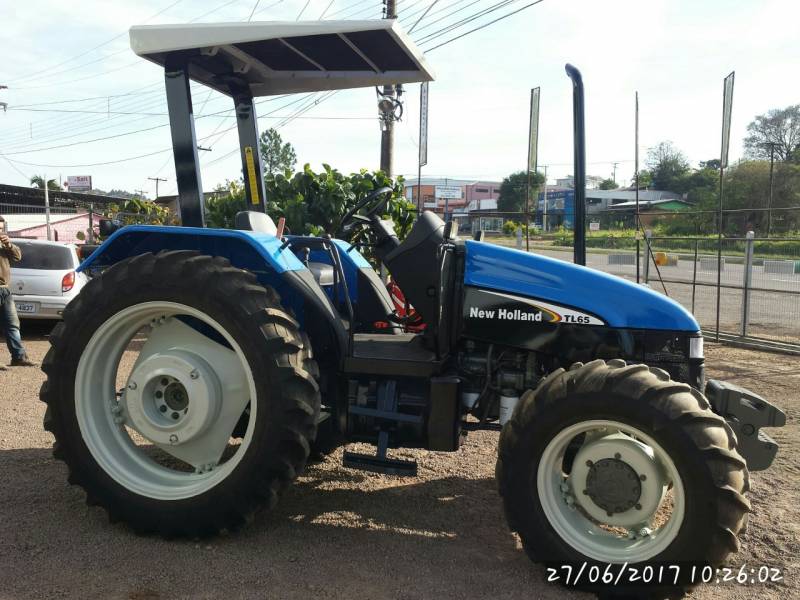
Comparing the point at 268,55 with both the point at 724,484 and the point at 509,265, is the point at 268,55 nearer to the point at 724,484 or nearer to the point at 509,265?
the point at 509,265

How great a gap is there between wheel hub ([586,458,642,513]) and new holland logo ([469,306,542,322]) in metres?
Answer: 0.76

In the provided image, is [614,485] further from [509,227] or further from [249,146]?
[509,227]

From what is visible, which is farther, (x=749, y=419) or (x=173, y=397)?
(x=173, y=397)

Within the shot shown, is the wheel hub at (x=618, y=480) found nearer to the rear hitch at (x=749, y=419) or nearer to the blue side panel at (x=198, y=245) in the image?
the rear hitch at (x=749, y=419)

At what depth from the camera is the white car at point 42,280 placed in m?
9.10

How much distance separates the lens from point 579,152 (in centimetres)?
314

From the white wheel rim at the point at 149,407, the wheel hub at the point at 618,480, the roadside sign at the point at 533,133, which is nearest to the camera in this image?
the wheel hub at the point at 618,480

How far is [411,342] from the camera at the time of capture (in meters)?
3.68

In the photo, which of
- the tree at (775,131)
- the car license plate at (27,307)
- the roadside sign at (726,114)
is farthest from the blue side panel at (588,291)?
the tree at (775,131)

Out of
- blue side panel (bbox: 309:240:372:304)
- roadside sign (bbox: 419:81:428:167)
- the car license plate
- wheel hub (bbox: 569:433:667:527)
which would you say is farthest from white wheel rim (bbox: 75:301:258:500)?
roadside sign (bbox: 419:81:428:167)

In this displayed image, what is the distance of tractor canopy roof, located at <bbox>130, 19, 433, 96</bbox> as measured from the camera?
3246 mm

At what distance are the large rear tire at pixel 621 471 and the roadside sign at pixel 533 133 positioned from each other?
7148 mm

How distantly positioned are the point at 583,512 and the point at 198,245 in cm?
232

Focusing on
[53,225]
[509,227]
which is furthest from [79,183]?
[509,227]
